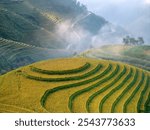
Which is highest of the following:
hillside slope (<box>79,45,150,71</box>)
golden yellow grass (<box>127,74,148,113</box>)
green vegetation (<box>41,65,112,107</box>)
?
hillside slope (<box>79,45,150,71</box>)

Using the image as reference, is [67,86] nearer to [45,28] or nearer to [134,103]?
[134,103]

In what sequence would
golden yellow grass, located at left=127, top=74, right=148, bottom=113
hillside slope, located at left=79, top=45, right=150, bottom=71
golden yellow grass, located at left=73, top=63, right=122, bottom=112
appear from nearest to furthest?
golden yellow grass, located at left=73, top=63, right=122, bottom=112 → golden yellow grass, located at left=127, top=74, right=148, bottom=113 → hillside slope, located at left=79, top=45, right=150, bottom=71

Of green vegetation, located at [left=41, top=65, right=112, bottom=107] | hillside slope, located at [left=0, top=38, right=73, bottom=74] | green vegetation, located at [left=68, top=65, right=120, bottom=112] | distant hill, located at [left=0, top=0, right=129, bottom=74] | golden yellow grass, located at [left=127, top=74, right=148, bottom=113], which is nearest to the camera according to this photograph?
green vegetation, located at [left=68, top=65, right=120, bottom=112]

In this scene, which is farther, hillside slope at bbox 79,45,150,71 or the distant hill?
the distant hill

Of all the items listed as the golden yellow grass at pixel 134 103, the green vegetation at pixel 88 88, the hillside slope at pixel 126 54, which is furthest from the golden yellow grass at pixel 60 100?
the hillside slope at pixel 126 54

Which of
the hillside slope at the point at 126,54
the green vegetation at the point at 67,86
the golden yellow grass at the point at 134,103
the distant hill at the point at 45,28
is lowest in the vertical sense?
the golden yellow grass at the point at 134,103

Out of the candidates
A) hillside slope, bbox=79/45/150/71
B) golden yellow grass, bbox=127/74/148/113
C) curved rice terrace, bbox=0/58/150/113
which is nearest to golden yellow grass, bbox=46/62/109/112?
curved rice terrace, bbox=0/58/150/113

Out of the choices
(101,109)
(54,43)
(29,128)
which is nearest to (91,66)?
(101,109)

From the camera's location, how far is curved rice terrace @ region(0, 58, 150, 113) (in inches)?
643

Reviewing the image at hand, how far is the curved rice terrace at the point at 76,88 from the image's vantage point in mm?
16328

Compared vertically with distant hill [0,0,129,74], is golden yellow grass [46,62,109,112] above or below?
below

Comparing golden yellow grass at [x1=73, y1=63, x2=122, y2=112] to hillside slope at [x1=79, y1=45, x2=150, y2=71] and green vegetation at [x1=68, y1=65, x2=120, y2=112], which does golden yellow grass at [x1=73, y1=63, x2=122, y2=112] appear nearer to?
Answer: green vegetation at [x1=68, y1=65, x2=120, y2=112]

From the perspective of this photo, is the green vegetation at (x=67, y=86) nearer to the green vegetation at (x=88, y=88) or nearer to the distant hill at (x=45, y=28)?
the green vegetation at (x=88, y=88)

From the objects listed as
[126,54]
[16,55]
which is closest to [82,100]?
[126,54]
